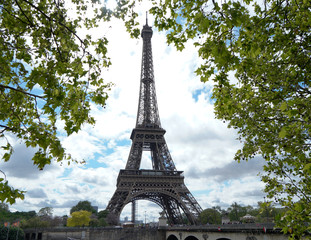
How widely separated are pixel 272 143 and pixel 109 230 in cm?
4386

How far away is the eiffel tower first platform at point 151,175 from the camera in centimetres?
4900

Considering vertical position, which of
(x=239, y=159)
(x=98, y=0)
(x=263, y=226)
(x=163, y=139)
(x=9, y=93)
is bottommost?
(x=263, y=226)

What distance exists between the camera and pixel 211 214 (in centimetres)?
6831

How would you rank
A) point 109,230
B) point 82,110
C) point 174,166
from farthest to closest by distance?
point 174,166 → point 109,230 → point 82,110

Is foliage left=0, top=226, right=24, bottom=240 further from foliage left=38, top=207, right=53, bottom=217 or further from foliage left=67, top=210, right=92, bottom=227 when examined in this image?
foliage left=38, top=207, right=53, bottom=217

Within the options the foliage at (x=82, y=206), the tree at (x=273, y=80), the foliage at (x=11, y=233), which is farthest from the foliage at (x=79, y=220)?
the tree at (x=273, y=80)

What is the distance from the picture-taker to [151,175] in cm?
5203

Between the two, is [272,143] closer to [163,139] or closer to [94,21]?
[94,21]

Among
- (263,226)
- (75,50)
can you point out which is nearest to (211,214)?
(263,226)

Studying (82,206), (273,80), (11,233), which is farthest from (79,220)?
(273,80)

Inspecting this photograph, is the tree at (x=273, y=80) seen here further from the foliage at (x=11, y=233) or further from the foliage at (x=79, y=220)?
the foliage at (x=79, y=220)

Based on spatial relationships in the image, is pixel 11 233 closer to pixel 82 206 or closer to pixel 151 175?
pixel 151 175

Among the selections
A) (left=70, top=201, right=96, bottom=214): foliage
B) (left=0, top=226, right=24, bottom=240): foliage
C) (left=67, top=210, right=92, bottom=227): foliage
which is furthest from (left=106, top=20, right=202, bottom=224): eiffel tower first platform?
(left=70, top=201, right=96, bottom=214): foliage

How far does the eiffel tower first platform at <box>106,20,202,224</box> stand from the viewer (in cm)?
4900
